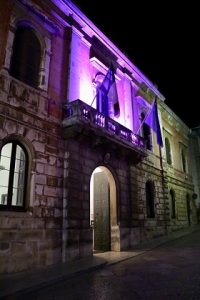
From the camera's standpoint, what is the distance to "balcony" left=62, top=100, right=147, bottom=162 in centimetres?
926

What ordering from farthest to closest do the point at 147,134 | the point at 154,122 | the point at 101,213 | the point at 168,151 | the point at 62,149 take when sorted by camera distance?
1. the point at 168,151
2. the point at 147,134
3. the point at 154,122
4. the point at 101,213
5. the point at 62,149

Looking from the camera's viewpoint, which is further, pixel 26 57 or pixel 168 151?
pixel 168 151

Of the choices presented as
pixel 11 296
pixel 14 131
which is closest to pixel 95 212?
pixel 14 131

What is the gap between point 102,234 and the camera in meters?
11.8

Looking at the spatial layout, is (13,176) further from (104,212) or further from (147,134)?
(147,134)

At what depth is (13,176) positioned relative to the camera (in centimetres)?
764

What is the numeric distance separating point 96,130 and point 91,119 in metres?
0.47

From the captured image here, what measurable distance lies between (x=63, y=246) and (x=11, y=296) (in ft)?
11.4

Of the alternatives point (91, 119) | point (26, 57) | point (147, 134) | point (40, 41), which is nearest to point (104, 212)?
point (91, 119)

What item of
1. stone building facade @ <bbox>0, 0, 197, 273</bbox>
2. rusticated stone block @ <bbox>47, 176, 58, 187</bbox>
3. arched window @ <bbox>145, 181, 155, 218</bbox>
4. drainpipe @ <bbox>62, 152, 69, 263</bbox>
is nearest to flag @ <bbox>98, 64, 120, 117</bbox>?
stone building facade @ <bbox>0, 0, 197, 273</bbox>

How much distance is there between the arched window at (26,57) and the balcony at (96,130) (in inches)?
67.3

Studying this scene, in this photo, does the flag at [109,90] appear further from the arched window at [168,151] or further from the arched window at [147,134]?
the arched window at [168,151]

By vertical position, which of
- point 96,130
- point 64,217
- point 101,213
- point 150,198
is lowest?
point 64,217

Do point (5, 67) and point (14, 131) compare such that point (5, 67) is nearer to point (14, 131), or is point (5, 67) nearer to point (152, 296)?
point (14, 131)
